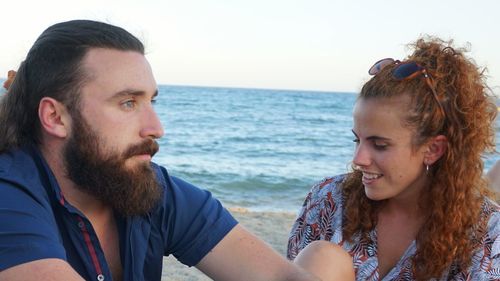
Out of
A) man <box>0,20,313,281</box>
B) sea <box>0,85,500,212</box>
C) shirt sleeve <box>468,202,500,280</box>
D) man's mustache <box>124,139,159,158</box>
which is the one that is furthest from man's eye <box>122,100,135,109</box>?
shirt sleeve <box>468,202,500,280</box>

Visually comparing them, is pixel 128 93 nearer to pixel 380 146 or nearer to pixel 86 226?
pixel 86 226

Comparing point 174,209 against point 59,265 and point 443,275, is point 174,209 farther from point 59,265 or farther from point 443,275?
point 443,275

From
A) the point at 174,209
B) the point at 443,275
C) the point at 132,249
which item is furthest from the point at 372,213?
the point at 132,249

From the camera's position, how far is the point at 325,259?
2898 mm

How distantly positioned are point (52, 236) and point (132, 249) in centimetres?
41

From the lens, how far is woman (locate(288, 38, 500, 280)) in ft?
9.66

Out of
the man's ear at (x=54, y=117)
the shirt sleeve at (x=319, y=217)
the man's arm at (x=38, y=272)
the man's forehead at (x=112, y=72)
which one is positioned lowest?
the shirt sleeve at (x=319, y=217)

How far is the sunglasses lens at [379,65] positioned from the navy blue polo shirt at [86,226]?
1022 millimetres

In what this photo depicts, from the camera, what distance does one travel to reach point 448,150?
10.0 ft

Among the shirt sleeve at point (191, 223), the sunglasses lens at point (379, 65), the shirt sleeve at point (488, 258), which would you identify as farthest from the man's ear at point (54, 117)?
the shirt sleeve at point (488, 258)

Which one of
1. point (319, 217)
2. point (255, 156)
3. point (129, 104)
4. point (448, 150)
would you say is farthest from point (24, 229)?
Answer: point (255, 156)

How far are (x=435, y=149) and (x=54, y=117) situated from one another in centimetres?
174

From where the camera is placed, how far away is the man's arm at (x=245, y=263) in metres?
2.69

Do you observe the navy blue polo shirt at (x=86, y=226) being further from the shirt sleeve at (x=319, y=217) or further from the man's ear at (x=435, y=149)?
the man's ear at (x=435, y=149)
